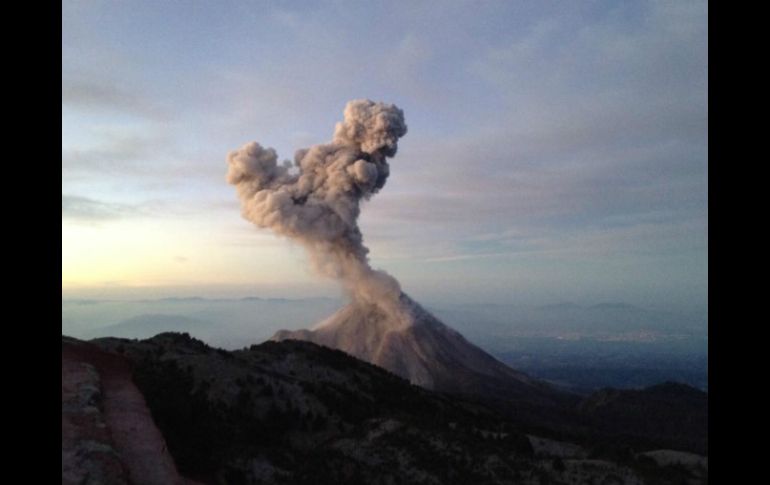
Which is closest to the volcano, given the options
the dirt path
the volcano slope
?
the volcano slope

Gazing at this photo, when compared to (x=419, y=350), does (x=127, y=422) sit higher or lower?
higher

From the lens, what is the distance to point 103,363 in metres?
21.4

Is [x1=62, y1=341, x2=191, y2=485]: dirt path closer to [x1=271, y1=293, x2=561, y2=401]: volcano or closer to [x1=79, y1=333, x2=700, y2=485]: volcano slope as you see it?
[x1=79, y1=333, x2=700, y2=485]: volcano slope

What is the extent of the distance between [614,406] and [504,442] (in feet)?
178

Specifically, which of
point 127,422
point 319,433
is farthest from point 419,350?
point 127,422

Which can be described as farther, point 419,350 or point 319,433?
point 419,350

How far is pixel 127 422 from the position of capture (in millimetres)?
17422

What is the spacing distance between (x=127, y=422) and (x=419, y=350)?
241 feet

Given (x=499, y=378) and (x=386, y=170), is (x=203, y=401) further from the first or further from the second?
(x=499, y=378)

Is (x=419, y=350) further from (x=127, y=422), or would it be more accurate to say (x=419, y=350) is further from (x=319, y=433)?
(x=127, y=422)

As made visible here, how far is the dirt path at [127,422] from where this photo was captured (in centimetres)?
1523

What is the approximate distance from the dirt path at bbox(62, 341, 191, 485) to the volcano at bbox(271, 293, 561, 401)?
6186 centimetres

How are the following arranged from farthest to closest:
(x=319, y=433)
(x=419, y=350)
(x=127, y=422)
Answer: (x=419, y=350) → (x=319, y=433) → (x=127, y=422)
